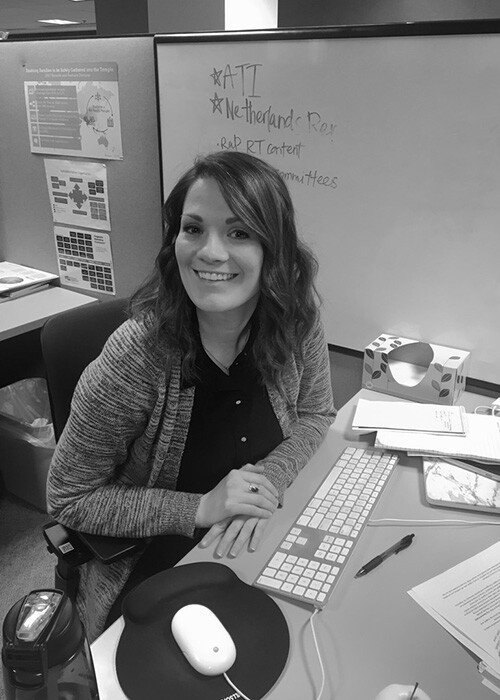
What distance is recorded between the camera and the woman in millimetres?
960

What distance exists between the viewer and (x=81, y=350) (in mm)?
1129

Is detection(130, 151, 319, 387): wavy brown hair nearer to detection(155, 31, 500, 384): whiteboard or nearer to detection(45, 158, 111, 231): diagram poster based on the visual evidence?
detection(155, 31, 500, 384): whiteboard

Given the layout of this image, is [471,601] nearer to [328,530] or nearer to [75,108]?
[328,530]

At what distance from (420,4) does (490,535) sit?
98.8 inches

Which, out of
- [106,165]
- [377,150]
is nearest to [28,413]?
[106,165]

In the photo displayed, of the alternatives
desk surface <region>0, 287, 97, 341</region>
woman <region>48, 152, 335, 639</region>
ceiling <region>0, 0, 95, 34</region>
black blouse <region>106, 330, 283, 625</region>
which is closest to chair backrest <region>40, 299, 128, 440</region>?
woman <region>48, 152, 335, 639</region>

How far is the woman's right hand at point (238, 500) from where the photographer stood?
36.4 inches

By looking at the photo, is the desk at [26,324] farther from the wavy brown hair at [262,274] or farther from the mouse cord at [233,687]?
the mouse cord at [233,687]

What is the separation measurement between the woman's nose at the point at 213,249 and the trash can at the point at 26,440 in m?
1.15

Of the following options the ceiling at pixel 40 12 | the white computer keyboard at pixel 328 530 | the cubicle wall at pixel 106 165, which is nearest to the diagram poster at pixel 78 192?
the cubicle wall at pixel 106 165

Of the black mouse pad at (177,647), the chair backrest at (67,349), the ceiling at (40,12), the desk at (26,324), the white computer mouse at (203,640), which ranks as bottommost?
the desk at (26,324)

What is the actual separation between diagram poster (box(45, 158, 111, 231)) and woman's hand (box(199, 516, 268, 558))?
128cm

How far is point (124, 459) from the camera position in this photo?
1072 mm

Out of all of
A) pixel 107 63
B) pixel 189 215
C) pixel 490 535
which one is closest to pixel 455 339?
pixel 490 535
